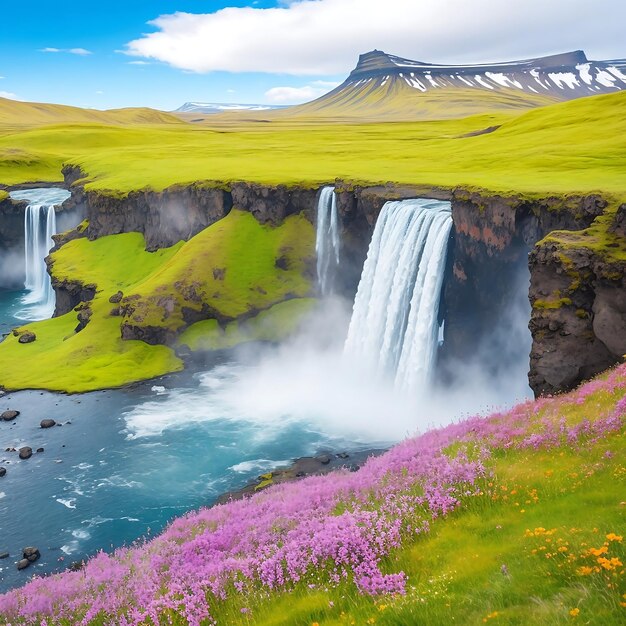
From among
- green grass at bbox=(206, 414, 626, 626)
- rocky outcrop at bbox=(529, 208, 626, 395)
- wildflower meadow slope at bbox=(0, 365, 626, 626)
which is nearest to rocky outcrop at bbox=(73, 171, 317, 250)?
rocky outcrop at bbox=(529, 208, 626, 395)

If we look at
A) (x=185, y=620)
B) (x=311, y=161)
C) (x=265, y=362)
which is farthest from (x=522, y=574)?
(x=311, y=161)

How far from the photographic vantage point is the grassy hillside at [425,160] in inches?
2148

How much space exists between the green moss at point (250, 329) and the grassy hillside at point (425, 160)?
15.4 metres

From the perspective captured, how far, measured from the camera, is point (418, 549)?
13.0 m

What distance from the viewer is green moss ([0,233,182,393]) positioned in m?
57.9

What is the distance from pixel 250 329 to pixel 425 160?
1358 inches

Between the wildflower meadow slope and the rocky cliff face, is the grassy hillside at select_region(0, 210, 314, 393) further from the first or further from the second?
the wildflower meadow slope

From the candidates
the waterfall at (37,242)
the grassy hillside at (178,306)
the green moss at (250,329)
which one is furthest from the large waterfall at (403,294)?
the waterfall at (37,242)

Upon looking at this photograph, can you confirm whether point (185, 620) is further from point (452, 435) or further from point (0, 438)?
point (0, 438)

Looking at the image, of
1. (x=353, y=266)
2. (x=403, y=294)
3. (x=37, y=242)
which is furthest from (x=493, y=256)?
(x=37, y=242)

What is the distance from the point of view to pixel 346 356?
2206 inches

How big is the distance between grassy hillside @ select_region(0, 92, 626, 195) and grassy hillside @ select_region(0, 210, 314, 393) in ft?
27.9

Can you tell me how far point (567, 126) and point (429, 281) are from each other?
190 ft

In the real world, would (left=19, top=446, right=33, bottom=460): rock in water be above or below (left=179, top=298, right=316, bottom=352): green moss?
below
